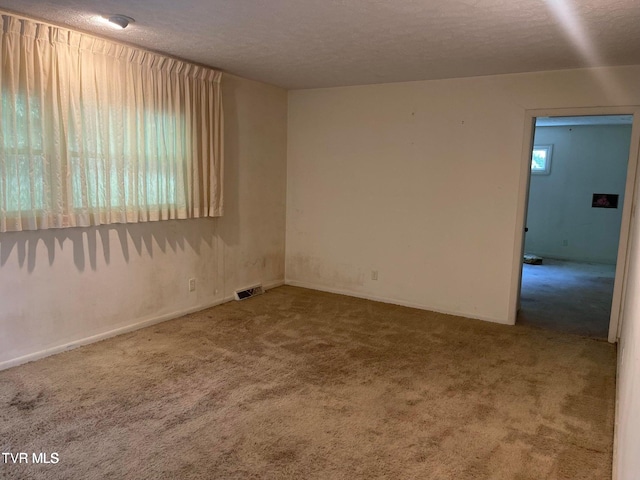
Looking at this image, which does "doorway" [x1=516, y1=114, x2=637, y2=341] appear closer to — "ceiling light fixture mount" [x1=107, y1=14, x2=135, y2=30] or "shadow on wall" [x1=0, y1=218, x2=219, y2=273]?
"shadow on wall" [x1=0, y1=218, x2=219, y2=273]

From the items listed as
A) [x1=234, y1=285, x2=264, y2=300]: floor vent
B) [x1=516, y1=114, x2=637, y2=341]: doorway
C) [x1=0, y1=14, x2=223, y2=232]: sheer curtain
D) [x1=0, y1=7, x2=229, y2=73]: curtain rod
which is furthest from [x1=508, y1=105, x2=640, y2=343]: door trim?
[x1=0, y1=7, x2=229, y2=73]: curtain rod

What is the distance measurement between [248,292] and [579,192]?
21.1 feet

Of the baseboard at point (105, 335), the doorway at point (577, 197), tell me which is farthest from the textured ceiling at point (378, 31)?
the doorway at point (577, 197)

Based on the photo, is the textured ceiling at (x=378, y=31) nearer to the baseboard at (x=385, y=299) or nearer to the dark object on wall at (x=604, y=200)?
the baseboard at (x=385, y=299)

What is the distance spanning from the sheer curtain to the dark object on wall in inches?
269

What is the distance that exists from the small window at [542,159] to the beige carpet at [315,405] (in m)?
5.16

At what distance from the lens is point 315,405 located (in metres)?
2.77

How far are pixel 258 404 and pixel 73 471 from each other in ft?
3.34

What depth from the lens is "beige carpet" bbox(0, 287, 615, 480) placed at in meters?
2.23

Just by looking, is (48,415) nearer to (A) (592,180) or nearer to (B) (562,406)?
(B) (562,406)

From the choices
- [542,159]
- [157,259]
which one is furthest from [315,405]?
[542,159]

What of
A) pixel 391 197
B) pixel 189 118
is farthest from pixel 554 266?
pixel 189 118

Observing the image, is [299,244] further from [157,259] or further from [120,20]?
[120,20]

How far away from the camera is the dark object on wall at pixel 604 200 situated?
25.8 feet
